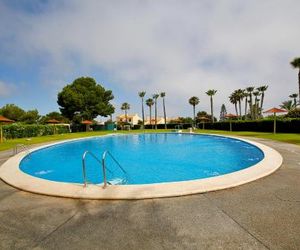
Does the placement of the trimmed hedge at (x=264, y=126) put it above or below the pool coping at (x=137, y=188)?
above

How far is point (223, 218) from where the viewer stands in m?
4.07

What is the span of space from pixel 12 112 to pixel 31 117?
18.3ft

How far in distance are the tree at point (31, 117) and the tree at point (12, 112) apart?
1.01 metres

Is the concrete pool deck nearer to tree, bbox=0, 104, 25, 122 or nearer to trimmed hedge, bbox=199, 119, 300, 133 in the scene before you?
trimmed hedge, bbox=199, 119, 300, 133

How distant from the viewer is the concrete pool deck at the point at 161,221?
11.0ft

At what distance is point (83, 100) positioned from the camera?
159 ft

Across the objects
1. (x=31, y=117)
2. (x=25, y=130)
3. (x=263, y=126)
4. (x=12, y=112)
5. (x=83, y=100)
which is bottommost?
(x=263, y=126)

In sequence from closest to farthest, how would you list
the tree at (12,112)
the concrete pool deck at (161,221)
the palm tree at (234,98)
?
the concrete pool deck at (161,221) < the tree at (12,112) < the palm tree at (234,98)

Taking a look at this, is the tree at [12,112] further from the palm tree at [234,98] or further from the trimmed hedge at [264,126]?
the palm tree at [234,98]

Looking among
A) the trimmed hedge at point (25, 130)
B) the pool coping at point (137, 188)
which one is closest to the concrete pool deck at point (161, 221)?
the pool coping at point (137, 188)

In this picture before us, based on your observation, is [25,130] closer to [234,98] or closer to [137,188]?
[137,188]

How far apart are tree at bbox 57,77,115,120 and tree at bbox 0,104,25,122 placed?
54.6ft

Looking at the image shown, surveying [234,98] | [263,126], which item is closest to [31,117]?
[234,98]

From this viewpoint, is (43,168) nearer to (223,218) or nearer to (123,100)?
(223,218)
